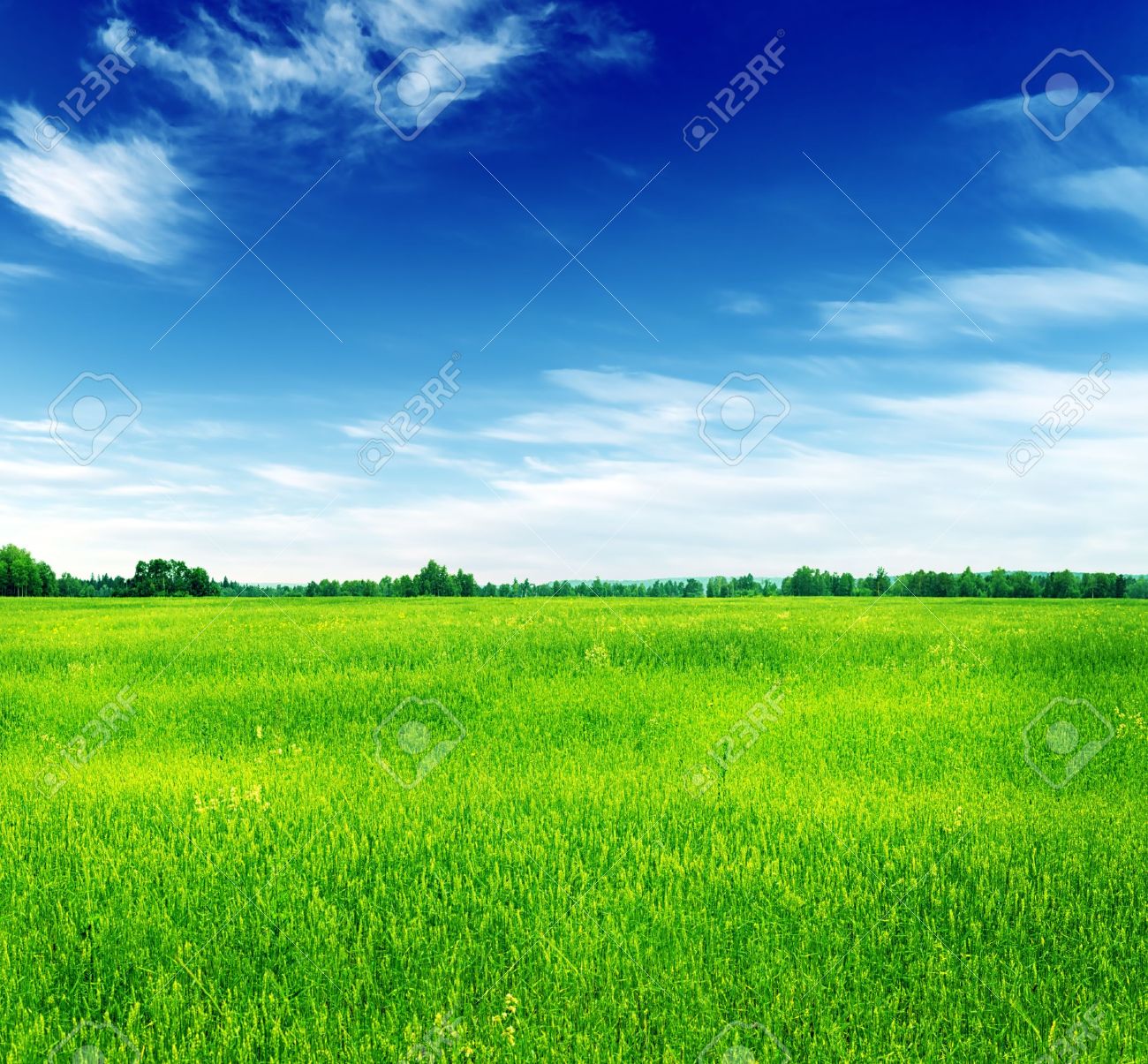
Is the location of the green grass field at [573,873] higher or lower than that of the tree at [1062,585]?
lower

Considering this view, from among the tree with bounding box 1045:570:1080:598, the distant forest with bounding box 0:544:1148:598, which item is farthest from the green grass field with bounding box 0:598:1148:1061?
the tree with bounding box 1045:570:1080:598

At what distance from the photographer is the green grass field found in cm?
503

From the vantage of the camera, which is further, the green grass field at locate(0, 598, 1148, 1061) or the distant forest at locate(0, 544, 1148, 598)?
the distant forest at locate(0, 544, 1148, 598)

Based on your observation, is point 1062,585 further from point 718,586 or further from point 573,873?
point 573,873

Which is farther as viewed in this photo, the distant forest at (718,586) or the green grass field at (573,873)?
the distant forest at (718,586)

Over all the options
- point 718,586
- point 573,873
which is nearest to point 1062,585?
point 718,586

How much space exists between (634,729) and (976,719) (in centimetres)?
543

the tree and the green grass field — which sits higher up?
the tree

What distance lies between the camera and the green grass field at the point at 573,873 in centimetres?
503

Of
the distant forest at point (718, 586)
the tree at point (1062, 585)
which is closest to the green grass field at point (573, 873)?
the distant forest at point (718, 586)

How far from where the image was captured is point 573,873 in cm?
671

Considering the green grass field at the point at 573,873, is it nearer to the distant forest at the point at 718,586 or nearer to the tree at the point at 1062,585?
the distant forest at the point at 718,586

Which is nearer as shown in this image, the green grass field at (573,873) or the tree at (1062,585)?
the green grass field at (573,873)

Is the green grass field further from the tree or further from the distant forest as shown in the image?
the tree
